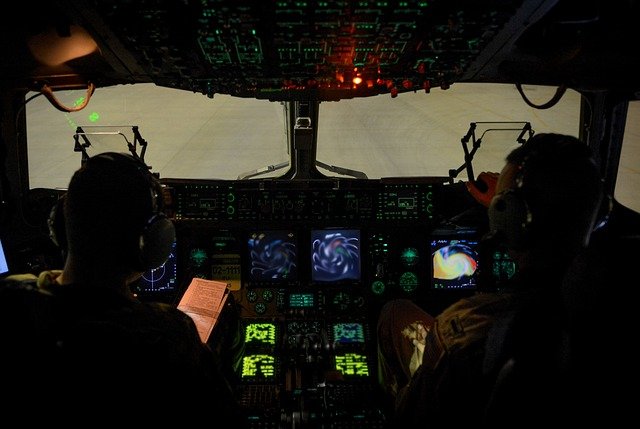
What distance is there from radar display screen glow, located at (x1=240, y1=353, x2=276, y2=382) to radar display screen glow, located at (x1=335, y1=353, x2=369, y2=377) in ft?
1.03

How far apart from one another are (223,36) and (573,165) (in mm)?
1267

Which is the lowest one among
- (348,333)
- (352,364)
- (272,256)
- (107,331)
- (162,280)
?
(352,364)

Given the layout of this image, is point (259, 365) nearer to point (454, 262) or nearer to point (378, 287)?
point (378, 287)

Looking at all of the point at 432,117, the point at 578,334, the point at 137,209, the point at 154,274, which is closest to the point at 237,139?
the point at 432,117

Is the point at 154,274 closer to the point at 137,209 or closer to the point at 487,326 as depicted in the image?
the point at 137,209

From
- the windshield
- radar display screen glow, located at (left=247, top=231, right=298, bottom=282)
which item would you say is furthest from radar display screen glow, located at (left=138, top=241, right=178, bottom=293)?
the windshield

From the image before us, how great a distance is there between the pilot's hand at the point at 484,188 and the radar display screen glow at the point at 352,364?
104cm

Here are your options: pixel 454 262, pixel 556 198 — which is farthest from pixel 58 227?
pixel 454 262

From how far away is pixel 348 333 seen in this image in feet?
8.93

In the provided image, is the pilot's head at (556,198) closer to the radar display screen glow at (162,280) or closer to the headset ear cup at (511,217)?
the headset ear cup at (511,217)

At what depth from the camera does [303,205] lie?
275cm

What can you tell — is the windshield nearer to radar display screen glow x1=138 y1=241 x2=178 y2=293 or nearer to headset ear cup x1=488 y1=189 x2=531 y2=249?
radar display screen glow x1=138 y1=241 x2=178 y2=293

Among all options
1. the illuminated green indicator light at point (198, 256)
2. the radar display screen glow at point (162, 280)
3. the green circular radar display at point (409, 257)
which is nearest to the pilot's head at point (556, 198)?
the green circular radar display at point (409, 257)

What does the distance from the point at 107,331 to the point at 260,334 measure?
1660mm
